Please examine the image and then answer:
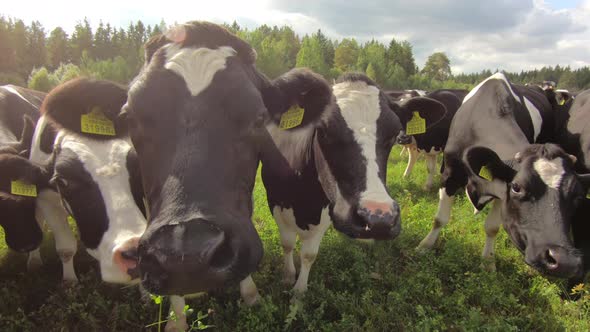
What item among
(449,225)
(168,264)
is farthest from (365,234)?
(449,225)

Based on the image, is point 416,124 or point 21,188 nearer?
point 21,188

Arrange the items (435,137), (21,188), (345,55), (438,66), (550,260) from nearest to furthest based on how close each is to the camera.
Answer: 1. (550,260)
2. (21,188)
3. (435,137)
4. (345,55)
5. (438,66)

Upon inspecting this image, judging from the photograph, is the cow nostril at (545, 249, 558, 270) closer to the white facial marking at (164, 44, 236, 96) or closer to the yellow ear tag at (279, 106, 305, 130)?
the yellow ear tag at (279, 106, 305, 130)

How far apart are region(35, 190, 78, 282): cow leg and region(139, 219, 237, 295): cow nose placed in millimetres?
2952

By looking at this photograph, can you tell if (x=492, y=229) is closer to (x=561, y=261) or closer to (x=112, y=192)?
(x=561, y=261)

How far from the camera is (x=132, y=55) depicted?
68625 mm

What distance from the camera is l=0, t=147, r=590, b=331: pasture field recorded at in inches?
133

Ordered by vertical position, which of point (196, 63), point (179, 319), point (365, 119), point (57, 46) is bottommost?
point (57, 46)

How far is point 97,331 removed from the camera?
326 cm

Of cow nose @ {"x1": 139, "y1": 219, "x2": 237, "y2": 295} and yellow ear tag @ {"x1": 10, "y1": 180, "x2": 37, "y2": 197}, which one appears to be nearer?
cow nose @ {"x1": 139, "y1": 219, "x2": 237, "y2": 295}

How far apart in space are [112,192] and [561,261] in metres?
3.90

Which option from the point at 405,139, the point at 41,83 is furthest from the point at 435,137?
the point at 41,83

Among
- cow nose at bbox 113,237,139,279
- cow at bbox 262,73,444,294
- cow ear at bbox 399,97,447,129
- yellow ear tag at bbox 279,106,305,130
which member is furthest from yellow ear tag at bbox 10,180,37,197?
cow ear at bbox 399,97,447,129

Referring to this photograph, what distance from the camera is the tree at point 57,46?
69.1 metres
